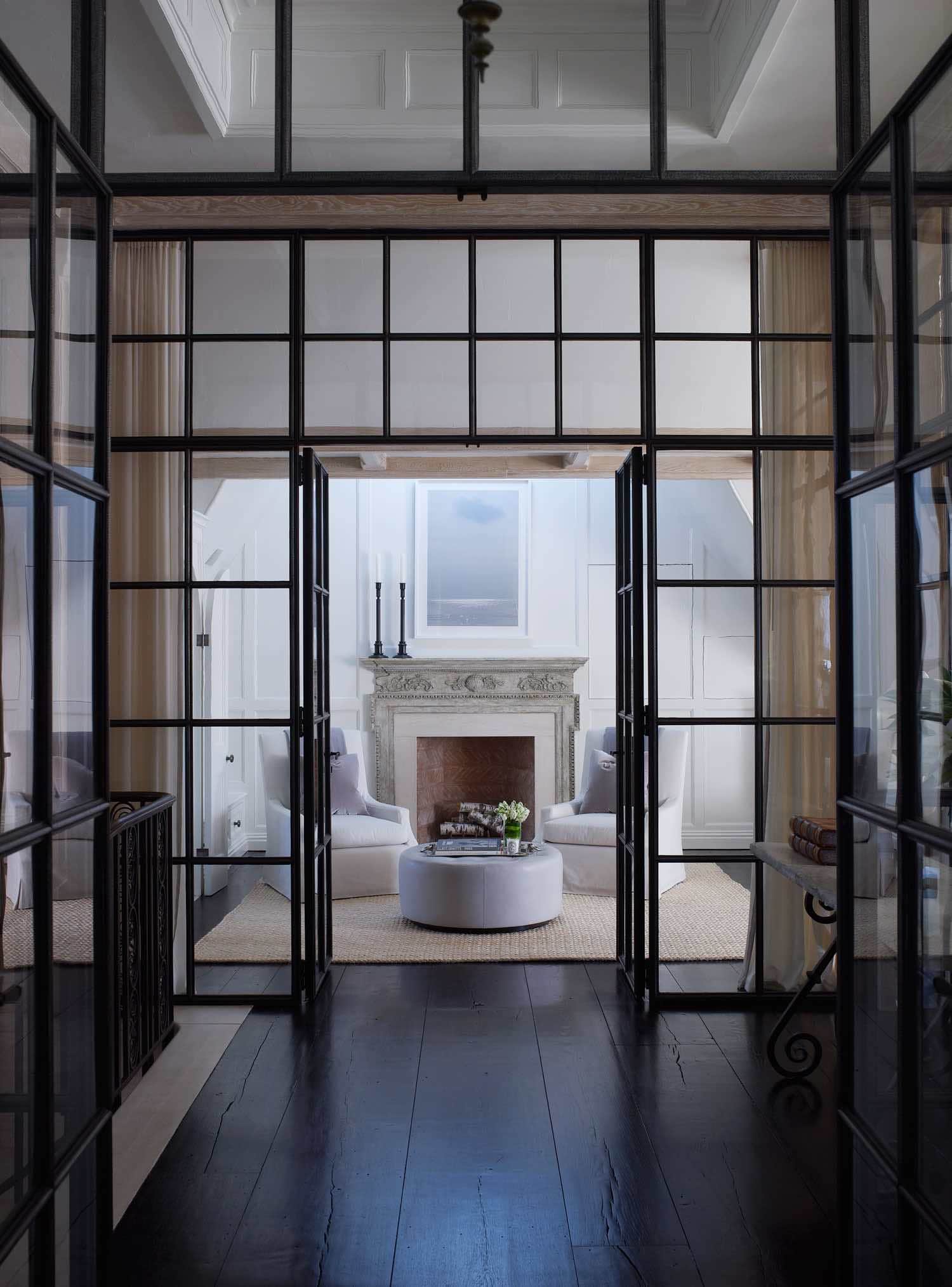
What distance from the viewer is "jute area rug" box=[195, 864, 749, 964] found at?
3.64 m

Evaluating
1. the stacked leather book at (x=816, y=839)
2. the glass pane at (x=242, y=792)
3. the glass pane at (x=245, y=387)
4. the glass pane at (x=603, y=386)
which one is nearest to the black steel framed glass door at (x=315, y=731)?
the glass pane at (x=242, y=792)

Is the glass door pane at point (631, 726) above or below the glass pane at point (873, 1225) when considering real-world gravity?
above

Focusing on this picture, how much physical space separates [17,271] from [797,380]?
3.00 metres

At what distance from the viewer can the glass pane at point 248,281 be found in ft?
12.6

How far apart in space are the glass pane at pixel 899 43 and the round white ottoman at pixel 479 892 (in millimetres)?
3699

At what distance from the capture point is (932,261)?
1.58m

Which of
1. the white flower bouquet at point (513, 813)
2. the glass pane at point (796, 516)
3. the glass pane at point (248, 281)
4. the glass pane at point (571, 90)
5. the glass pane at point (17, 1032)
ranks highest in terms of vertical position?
the glass pane at point (248, 281)

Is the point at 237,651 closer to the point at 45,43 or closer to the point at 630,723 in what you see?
the point at 630,723

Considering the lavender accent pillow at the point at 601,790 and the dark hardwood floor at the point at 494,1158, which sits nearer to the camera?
the dark hardwood floor at the point at 494,1158

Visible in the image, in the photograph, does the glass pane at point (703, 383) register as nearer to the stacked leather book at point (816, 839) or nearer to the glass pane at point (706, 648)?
the glass pane at point (706, 648)

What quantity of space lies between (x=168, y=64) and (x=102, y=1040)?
203cm

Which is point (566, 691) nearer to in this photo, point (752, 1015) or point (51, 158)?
point (752, 1015)

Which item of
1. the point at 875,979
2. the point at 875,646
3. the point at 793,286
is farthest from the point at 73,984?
the point at 793,286

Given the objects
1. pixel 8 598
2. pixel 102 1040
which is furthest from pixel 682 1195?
pixel 8 598
